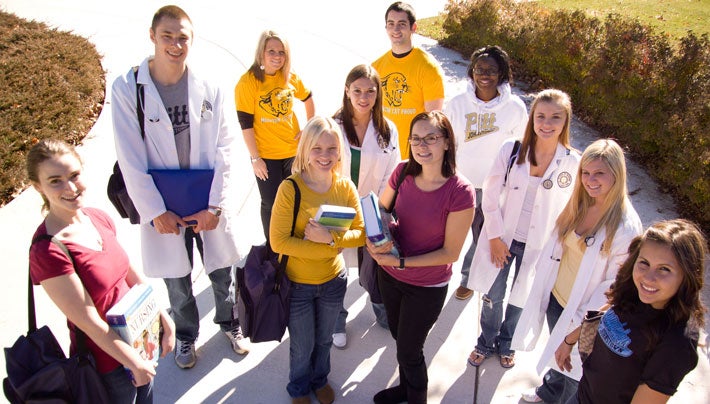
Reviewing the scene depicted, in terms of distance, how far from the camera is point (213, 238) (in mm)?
3490

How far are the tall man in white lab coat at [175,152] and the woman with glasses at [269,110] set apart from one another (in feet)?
2.58

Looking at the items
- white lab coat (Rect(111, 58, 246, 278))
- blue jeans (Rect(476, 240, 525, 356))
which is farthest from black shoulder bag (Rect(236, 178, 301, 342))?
blue jeans (Rect(476, 240, 525, 356))

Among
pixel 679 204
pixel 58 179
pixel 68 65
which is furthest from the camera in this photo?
pixel 68 65

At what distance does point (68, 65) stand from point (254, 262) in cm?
686

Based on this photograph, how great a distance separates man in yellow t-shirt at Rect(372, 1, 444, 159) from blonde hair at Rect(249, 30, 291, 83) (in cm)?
83

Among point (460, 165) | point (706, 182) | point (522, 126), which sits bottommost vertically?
point (706, 182)

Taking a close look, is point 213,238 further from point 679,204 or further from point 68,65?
point 68,65

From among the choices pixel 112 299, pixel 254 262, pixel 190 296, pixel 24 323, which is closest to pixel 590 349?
pixel 254 262

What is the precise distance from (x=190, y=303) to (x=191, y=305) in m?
0.02

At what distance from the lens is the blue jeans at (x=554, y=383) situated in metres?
3.12

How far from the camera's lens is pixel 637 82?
621cm

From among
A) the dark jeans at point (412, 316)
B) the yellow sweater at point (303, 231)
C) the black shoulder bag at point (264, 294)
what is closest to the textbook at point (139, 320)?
the black shoulder bag at point (264, 294)

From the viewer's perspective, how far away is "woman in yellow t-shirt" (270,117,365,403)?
9.39ft

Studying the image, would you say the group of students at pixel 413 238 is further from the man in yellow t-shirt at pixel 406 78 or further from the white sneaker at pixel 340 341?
the man in yellow t-shirt at pixel 406 78
